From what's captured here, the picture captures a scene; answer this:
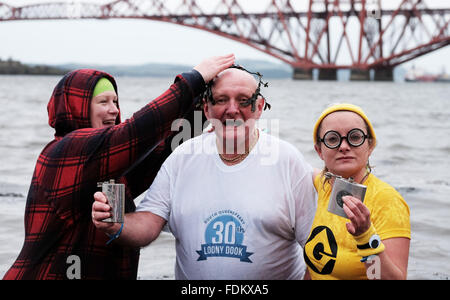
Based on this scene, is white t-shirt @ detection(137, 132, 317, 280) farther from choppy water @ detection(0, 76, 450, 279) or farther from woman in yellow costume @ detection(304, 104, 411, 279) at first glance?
choppy water @ detection(0, 76, 450, 279)

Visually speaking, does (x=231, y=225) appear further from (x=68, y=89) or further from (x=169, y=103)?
(x=68, y=89)

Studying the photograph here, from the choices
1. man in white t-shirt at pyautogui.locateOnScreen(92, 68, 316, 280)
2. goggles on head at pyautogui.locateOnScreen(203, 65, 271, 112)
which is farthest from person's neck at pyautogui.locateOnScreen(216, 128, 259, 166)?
goggles on head at pyautogui.locateOnScreen(203, 65, 271, 112)

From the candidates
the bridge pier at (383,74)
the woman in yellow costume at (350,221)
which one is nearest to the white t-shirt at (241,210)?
the woman in yellow costume at (350,221)

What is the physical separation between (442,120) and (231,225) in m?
16.1

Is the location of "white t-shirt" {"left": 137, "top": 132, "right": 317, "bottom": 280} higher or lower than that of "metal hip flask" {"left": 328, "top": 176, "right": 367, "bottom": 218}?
lower

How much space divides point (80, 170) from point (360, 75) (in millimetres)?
52169

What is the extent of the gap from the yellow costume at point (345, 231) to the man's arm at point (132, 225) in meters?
0.62

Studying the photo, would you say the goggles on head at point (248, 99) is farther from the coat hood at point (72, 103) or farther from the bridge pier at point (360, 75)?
the bridge pier at point (360, 75)

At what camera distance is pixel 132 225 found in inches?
90.6

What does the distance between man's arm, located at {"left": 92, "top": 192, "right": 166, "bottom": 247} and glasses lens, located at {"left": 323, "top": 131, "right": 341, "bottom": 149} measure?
2.53 ft

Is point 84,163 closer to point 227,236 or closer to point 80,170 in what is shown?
point 80,170

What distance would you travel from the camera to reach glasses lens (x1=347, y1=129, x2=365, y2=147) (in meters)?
2.09

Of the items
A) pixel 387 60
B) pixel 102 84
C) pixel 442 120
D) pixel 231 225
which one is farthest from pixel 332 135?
pixel 387 60

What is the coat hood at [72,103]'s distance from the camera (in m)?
2.29
